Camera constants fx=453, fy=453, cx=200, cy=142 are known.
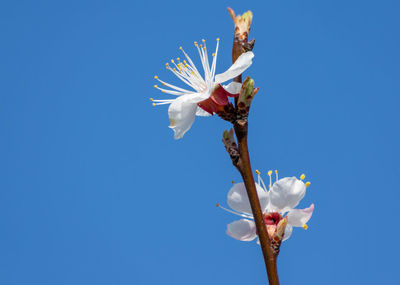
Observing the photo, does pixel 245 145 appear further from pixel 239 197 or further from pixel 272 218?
pixel 272 218

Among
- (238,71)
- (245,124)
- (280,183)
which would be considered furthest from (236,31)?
(280,183)

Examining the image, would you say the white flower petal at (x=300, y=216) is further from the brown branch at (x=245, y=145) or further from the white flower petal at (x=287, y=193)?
the brown branch at (x=245, y=145)

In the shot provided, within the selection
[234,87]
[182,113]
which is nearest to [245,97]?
[234,87]

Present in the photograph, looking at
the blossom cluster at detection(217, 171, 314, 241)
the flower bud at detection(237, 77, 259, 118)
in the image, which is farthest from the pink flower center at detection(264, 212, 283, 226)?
the flower bud at detection(237, 77, 259, 118)

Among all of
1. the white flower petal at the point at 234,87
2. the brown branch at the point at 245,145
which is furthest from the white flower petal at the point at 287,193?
the white flower petal at the point at 234,87

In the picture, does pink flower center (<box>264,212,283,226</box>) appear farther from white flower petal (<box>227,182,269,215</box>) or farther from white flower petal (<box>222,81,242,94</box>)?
white flower petal (<box>222,81,242,94</box>)

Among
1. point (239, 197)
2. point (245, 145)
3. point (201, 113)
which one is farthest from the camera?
point (201, 113)
